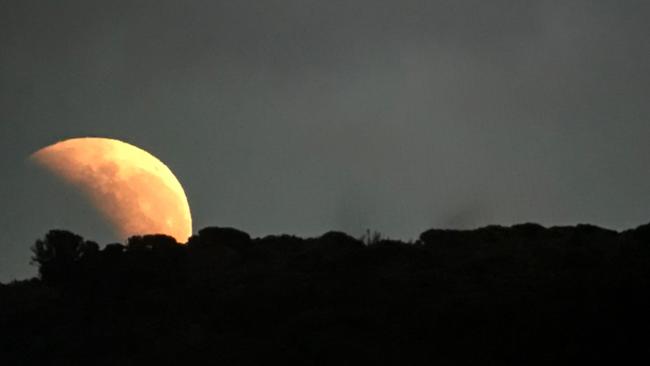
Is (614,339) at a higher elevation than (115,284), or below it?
below

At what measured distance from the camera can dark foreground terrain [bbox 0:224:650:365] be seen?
50.3 m

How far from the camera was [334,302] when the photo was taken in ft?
184

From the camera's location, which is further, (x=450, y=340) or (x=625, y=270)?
(x=625, y=270)

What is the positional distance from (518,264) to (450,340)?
1094 cm

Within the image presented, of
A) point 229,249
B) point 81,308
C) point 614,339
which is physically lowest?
point 614,339

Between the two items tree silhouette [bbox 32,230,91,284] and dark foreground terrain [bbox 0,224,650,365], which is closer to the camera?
dark foreground terrain [bbox 0,224,650,365]

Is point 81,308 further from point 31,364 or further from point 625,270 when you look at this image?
point 625,270

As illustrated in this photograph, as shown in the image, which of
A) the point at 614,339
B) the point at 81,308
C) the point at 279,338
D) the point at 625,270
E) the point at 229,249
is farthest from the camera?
the point at 229,249

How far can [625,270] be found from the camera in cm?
5653

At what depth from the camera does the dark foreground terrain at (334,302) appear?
50.3 m

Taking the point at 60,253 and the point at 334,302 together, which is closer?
the point at 334,302

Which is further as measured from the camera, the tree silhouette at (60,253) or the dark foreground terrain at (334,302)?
the tree silhouette at (60,253)

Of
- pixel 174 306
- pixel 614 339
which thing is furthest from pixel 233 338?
pixel 614 339

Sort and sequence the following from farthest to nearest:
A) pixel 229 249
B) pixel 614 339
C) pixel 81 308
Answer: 1. pixel 229 249
2. pixel 81 308
3. pixel 614 339
